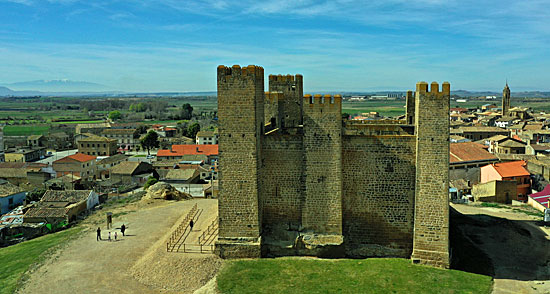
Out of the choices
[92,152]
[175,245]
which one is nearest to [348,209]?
[175,245]

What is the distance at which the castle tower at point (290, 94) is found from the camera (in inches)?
1006

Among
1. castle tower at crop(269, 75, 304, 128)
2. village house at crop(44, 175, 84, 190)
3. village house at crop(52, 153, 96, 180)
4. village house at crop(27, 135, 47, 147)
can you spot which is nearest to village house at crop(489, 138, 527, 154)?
castle tower at crop(269, 75, 304, 128)

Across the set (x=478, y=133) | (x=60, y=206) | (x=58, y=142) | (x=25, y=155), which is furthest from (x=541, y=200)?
(x=58, y=142)

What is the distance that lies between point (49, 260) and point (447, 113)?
809 inches

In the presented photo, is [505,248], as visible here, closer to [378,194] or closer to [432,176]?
[432,176]

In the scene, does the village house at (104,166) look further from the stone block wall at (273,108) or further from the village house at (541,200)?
the village house at (541,200)

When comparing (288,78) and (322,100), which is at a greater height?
(288,78)

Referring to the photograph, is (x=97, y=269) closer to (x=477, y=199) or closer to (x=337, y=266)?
(x=337, y=266)

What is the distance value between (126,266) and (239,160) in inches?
287

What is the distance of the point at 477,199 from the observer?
128 feet

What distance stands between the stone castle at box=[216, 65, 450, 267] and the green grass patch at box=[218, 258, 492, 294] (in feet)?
2.65

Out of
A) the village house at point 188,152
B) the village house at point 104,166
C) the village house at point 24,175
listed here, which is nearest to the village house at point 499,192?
the village house at point 188,152

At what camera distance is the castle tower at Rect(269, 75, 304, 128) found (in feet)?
83.8

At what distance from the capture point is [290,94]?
25.6 m
